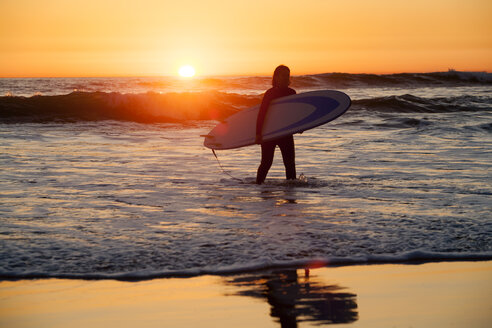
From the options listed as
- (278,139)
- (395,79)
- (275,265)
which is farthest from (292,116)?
(395,79)

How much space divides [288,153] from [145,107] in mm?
16778

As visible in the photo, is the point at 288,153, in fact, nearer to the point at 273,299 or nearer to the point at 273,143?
the point at 273,143

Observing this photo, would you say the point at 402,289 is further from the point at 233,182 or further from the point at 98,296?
the point at 233,182

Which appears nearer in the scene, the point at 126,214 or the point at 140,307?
the point at 140,307

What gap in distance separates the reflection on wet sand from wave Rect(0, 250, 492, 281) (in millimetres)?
155

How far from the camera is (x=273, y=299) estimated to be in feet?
12.9

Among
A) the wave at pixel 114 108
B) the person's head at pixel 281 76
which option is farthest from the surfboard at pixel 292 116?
the wave at pixel 114 108

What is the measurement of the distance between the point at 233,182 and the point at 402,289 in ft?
17.1

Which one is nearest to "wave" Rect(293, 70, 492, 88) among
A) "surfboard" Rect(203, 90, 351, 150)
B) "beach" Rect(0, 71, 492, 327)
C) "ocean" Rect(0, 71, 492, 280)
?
"ocean" Rect(0, 71, 492, 280)

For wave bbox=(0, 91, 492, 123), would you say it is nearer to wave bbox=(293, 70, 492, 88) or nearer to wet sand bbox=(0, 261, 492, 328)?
wave bbox=(293, 70, 492, 88)

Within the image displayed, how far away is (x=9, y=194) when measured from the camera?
307 inches

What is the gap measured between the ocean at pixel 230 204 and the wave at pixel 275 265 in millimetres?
15

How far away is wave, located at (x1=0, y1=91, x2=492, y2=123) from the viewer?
2258 centimetres

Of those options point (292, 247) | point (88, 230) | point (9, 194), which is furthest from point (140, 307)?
point (9, 194)
